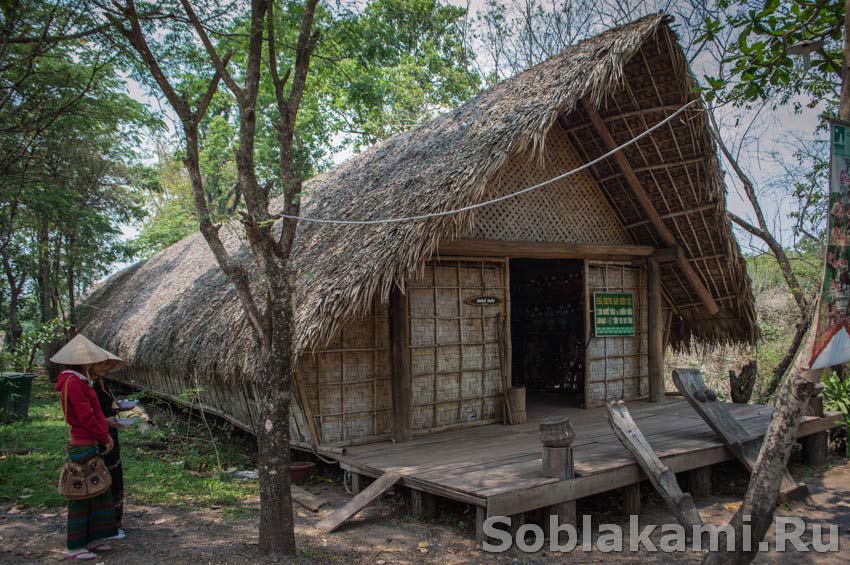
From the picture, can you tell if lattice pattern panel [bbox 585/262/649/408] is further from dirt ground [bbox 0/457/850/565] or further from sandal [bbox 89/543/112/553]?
sandal [bbox 89/543/112/553]

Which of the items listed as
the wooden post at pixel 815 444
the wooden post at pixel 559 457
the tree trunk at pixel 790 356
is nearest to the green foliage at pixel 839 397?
the wooden post at pixel 815 444

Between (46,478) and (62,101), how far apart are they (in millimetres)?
5047

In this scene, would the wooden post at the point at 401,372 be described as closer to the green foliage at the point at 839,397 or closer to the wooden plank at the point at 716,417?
the wooden plank at the point at 716,417

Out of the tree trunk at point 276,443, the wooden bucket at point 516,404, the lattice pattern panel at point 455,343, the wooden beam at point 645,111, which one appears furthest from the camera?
→ the wooden bucket at point 516,404

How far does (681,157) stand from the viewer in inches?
277

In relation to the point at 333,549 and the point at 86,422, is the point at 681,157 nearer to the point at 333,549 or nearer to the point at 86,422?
the point at 333,549

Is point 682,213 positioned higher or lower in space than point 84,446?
higher

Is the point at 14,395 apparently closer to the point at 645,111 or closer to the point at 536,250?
the point at 536,250

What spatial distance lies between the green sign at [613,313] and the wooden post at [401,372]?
298cm

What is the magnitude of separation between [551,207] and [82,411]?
5.36 metres

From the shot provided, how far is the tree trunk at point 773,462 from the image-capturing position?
2914 millimetres

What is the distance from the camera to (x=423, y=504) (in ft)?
15.3

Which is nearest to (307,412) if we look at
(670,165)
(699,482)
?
(699,482)

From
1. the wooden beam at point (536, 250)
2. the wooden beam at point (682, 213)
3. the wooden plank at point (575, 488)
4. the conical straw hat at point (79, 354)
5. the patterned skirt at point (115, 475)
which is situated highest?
the wooden beam at point (682, 213)
